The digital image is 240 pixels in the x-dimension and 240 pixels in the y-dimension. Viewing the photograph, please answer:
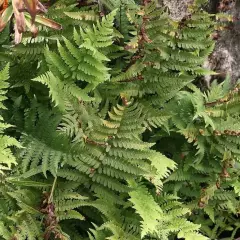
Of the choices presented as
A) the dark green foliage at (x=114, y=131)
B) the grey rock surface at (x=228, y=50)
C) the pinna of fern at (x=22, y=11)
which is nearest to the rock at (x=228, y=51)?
the grey rock surface at (x=228, y=50)

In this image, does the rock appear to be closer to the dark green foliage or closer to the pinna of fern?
the dark green foliage

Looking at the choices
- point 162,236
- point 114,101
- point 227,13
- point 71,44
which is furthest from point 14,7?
point 227,13

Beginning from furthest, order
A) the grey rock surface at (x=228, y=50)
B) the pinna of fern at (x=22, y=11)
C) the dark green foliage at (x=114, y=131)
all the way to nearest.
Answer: the grey rock surface at (x=228, y=50) → the dark green foliage at (x=114, y=131) → the pinna of fern at (x=22, y=11)

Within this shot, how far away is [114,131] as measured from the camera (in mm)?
2949

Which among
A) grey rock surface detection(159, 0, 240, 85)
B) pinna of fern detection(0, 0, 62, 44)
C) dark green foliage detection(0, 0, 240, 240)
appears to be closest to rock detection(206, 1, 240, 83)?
grey rock surface detection(159, 0, 240, 85)

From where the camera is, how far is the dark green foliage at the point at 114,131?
9.40 feet

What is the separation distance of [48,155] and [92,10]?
115cm

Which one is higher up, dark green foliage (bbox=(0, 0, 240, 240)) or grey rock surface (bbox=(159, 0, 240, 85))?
grey rock surface (bbox=(159, 0, 240, 85))

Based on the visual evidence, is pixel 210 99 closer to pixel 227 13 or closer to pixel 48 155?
pixel 227 13

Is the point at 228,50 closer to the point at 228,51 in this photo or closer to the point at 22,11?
the point at 228,51

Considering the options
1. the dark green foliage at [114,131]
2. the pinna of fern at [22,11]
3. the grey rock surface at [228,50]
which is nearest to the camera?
the pinna of fern at [22,11]

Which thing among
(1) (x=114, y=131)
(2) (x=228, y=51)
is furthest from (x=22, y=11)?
(2) (x=228, y=51)

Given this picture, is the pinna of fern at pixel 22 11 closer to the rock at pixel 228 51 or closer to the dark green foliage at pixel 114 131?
the dark green foliage at pixel 114 131

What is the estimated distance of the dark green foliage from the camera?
2.87 m
